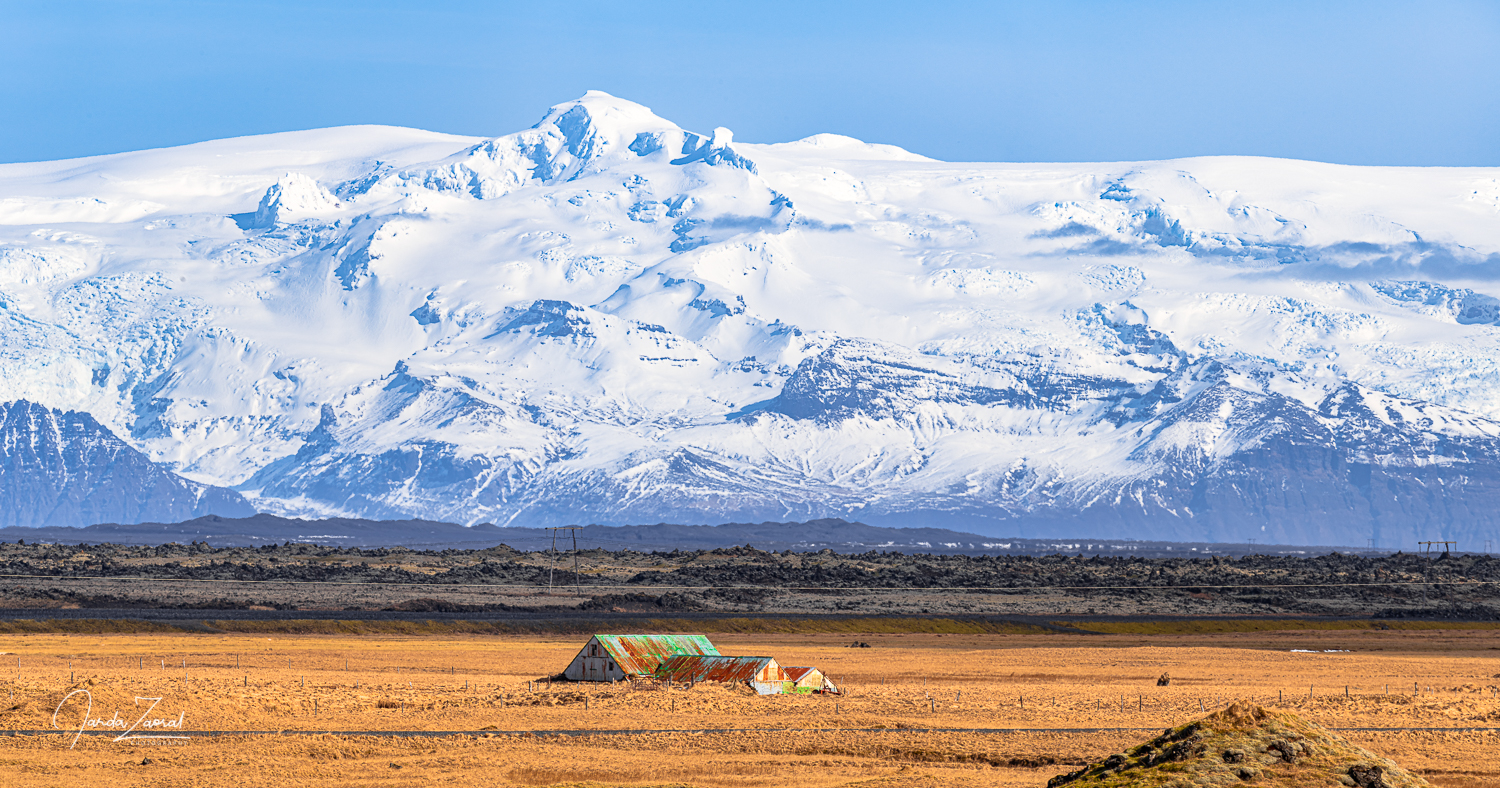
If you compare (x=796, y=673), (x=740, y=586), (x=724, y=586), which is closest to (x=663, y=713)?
(x=796, y=673)

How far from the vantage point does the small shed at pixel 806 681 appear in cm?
4990

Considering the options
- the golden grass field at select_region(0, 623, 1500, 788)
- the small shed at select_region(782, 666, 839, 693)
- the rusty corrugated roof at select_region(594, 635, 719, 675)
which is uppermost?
the rusty corrugated roof at select_region(594, 635, 719, 675)

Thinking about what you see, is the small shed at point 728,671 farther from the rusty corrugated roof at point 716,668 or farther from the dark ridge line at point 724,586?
the dark ridge line at point 724,586

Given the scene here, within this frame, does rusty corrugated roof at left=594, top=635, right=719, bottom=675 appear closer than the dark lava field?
Yes

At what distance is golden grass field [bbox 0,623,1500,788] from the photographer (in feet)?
115

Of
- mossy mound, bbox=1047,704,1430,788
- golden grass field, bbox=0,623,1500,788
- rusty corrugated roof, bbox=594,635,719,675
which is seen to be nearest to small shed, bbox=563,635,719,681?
rusty corrugated roof, bbox=594,635,719,675

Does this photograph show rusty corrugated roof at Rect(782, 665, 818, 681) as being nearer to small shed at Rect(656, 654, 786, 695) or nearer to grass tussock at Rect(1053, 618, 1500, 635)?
small shed at Rect(656, 654, 786, 695)

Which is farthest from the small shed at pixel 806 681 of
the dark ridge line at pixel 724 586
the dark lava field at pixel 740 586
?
the dark ridge line at pixel 724 586

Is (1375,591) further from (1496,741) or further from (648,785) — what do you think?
(648,785)

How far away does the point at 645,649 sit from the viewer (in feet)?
174

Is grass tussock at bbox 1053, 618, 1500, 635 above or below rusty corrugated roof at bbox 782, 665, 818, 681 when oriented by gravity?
below

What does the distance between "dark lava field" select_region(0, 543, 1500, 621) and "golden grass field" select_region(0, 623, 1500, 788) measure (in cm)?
3639

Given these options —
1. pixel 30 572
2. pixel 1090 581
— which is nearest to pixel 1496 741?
pixel 1090 581

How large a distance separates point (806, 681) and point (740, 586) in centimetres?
8781
